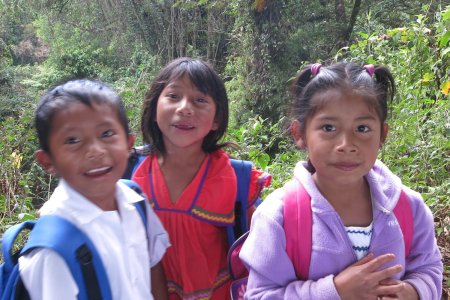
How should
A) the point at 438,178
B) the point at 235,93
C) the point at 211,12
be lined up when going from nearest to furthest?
the point at 438,178, the point at 235,93, the point at 211,12

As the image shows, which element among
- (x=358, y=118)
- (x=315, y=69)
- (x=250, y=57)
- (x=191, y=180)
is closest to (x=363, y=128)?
(x=358, y=118)

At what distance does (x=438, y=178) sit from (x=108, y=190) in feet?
6.74

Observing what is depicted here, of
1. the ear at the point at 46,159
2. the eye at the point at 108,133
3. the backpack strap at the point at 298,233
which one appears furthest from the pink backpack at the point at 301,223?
the ear at the point at 46,159

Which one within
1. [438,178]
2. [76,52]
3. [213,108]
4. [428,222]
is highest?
[76,52]

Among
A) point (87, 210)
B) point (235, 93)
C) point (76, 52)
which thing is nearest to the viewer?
point (87, 210)

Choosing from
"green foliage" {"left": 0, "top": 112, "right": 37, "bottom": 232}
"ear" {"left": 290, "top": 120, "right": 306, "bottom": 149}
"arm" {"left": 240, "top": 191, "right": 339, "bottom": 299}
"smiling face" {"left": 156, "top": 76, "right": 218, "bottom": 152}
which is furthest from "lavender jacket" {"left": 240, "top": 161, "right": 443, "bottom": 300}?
"green foliage" {"left": 0, "top": 112, "right": 37, "bottom": 232}

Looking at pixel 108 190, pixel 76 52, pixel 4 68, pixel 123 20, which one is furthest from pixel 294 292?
pixel 76 52

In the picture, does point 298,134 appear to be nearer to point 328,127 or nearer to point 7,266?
point 328,127

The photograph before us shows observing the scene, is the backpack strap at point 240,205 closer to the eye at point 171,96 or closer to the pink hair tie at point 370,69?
the eye at point 171,96

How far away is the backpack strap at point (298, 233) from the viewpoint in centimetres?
120

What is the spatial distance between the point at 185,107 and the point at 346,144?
1.99 feet

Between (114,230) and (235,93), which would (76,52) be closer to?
(235,93)

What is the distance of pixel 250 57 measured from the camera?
9297 millimetres

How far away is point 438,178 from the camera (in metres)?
2.50
